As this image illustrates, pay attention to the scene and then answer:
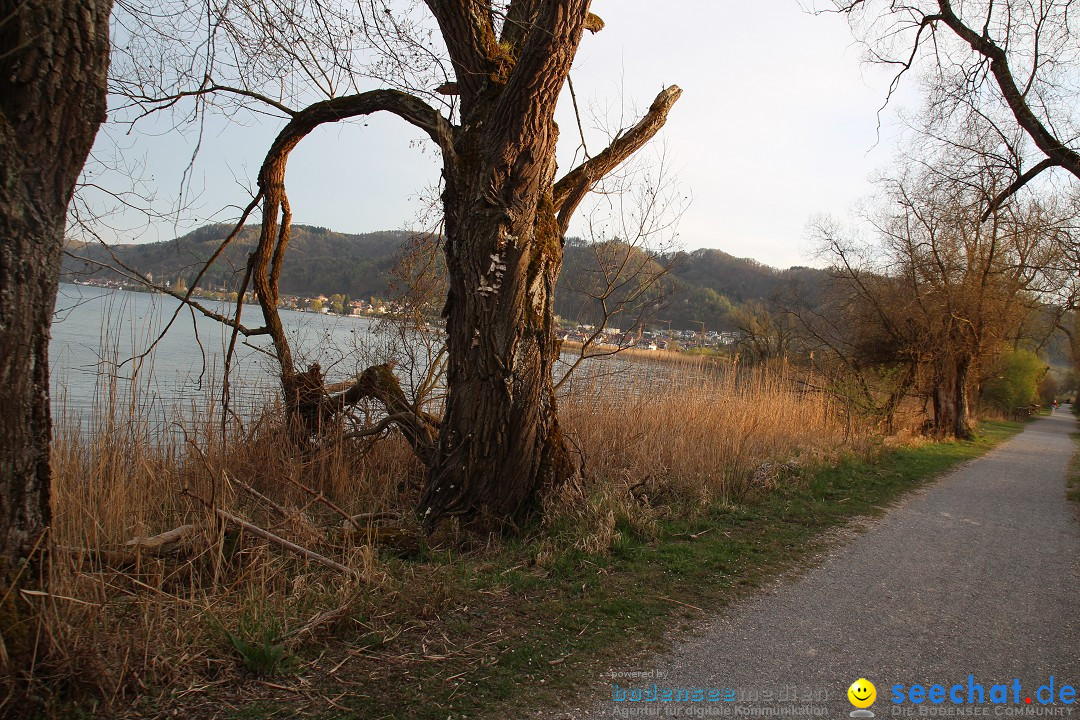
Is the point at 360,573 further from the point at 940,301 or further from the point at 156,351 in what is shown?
the point at 940,301

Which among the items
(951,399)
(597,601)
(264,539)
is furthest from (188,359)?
(951,399)

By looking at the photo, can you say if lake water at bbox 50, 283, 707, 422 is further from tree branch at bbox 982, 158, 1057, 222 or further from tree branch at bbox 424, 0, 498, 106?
tree branch at bbox 982, 158, 1057, 222

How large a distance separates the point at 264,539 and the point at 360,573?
615 millimetres

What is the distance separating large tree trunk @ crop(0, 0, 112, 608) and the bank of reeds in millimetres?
401

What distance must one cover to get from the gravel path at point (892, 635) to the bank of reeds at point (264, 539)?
45.9 inches

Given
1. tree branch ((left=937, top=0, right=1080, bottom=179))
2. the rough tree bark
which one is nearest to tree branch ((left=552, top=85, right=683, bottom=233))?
the rough tree bark

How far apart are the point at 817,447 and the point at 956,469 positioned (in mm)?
3276

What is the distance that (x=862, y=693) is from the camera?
3.09 meters

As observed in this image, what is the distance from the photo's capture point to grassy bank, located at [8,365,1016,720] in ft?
9.12

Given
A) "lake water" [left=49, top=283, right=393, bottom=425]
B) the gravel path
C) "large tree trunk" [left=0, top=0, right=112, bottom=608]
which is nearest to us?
"large tree trunk" [left=0, top=0, right=112, bottom=608]

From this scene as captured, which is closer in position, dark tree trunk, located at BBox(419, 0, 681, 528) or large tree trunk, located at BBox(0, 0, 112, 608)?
large tree trunk, located at BBox(0, 0, 112, 608)

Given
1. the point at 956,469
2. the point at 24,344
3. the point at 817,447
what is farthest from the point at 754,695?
the point at 956,469

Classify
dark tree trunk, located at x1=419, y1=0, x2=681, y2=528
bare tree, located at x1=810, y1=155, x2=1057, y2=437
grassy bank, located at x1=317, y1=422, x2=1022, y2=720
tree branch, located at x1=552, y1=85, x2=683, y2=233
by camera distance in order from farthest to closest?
bare tree, located at x1=810, y1=155, x2=1057, y2=437, tree branch, located at x1=552, y1=85, x2=683, y2=233, dark tree trunk, located at x1=419, y1=0, x2=681, y2=528, grassy bank, located at x1=317, y1=422, x2=1022, y2=720

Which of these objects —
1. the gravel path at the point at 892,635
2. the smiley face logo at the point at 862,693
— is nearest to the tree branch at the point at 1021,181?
the gravel path at the point at 892,635
